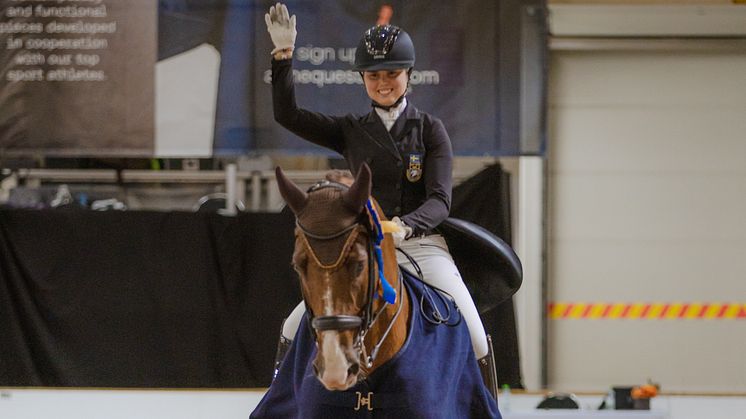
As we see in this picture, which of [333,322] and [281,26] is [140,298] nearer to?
[281,26]

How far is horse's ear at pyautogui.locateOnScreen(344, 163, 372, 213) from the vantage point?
8.12 feet

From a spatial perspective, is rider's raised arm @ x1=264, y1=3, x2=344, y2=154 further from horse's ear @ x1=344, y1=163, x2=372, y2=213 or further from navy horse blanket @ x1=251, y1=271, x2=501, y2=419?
horse's ear @ x1=344, y1=163, x2=372, y2=213

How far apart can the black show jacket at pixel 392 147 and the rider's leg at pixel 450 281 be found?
6.3 inches

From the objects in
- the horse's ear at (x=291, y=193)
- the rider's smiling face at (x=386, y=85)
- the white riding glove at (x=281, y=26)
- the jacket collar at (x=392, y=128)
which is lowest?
the horse's ear at (x=291, y=193)

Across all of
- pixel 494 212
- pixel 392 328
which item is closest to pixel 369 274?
pixel 392 328

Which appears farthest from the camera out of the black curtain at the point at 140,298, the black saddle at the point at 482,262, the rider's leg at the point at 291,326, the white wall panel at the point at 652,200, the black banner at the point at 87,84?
the white wall panel at the point at 652,200

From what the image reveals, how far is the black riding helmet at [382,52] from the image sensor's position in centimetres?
317

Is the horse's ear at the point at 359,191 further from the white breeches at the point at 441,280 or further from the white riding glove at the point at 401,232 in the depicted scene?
the white breeches at the point at 441,280

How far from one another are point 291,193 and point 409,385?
59cm

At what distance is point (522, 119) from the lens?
596 centimetres

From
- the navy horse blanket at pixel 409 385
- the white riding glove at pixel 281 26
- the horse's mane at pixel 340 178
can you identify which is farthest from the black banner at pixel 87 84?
the horse's mane at pixel 340 178

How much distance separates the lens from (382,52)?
3.17 metres

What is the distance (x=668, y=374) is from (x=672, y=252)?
70cm

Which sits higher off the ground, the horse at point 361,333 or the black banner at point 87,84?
the black banner at point 87,84
